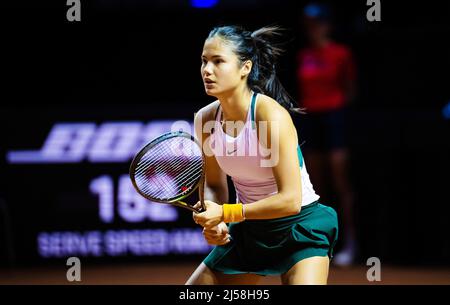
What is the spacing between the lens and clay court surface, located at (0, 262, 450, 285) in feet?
19.0

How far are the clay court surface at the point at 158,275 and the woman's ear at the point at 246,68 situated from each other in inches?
92.4

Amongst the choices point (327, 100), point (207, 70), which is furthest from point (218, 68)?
point (327, 100)

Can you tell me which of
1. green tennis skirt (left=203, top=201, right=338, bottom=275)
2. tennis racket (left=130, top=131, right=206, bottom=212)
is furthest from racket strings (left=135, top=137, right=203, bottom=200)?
green tennis skirt (left=203, top=201, right=338, bottom=275)

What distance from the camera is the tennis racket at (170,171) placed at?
347 cm

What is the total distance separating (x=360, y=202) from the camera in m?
6.85

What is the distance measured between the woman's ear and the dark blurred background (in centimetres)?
286

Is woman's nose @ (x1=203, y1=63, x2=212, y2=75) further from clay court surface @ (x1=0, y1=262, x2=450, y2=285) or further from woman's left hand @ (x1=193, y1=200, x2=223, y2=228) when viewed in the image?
clay court surface @ (x1=0, y1=262, x2=450, y2=285)

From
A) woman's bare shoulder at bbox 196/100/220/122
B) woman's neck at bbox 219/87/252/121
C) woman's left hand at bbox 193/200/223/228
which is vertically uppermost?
woman's neck at bbox 219/87/252/121

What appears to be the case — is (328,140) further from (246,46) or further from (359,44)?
(246,46)

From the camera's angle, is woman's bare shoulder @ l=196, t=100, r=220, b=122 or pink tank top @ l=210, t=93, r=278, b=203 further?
woman's bare shoulder @ l=196, t=100, r=220, b=122

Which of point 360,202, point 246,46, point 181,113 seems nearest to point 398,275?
point 360,202

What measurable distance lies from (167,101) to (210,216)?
3733 millimetres

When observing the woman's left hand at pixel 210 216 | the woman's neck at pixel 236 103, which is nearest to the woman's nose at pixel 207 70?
the woman's neck at pixel 236 103

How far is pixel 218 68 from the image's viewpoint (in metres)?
3.56
